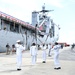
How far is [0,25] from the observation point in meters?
39.3

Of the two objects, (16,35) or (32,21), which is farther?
(32,21)

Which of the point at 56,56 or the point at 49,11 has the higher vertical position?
the point at 49,11

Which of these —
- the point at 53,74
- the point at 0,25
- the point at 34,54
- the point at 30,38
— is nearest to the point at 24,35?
the point at 30,38

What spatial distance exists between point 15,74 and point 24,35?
42271 mm

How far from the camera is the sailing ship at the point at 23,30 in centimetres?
4032

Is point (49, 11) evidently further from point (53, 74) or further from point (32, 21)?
point (53, 74)

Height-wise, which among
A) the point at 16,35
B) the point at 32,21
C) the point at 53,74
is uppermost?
the point at 32,21

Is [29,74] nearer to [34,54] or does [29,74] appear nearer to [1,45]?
[34,54]

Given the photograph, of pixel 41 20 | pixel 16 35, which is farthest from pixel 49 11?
pixel 16 35

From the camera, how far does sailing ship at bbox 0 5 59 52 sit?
40.3 metres

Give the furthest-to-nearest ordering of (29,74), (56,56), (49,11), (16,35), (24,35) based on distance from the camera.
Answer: (49,11), (24,35), (16,35), (56,56), (29,74)

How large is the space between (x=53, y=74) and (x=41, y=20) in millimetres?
72484

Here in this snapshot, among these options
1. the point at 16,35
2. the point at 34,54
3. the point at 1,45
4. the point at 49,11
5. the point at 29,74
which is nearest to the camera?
the point at 29,74

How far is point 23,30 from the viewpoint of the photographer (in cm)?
5581
